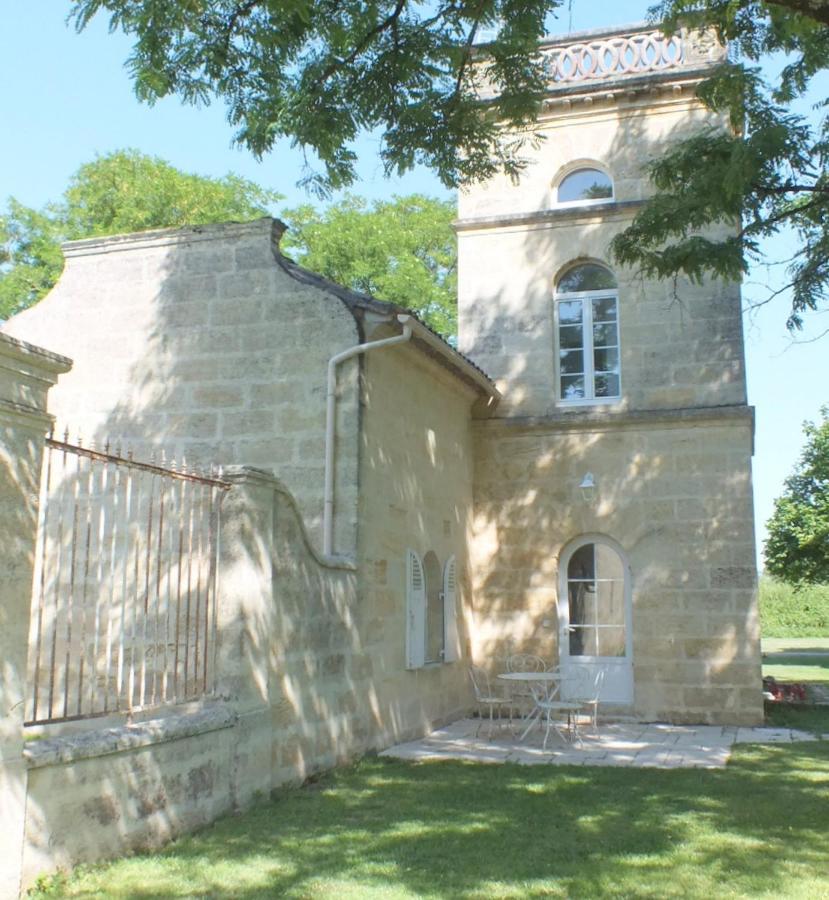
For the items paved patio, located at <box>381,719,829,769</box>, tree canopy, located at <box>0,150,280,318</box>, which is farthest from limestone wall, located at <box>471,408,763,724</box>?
tree canopy, located at <box>0,150,280,318</box>

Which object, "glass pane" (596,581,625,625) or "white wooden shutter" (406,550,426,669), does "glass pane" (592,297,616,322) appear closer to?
"glass pane" (596,581,625,625)

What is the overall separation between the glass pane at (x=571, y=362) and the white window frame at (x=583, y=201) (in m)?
2.14

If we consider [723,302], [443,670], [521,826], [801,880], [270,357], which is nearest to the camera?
[801,880]

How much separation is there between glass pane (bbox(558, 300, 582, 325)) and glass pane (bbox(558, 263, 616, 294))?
192 mm

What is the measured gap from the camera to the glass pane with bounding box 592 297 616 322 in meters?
13.4

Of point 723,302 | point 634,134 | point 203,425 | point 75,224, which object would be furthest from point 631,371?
point 75,224

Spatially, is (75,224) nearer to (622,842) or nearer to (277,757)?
(277,757)

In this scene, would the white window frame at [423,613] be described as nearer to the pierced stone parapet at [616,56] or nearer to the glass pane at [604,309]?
the glass pane at [604,309]

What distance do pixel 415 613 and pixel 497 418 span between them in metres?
3.76

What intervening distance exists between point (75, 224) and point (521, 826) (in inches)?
866

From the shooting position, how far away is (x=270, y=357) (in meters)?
9.81

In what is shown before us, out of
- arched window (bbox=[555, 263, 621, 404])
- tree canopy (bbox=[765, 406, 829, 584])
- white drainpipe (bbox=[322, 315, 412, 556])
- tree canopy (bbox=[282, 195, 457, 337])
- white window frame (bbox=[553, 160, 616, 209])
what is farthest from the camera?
tree canopy (bbox=[282, 195, 457, 337])

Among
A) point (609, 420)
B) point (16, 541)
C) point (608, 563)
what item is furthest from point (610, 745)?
point (16, 541)

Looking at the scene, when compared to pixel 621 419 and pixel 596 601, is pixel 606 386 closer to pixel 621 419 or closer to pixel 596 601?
pixel 621 419
